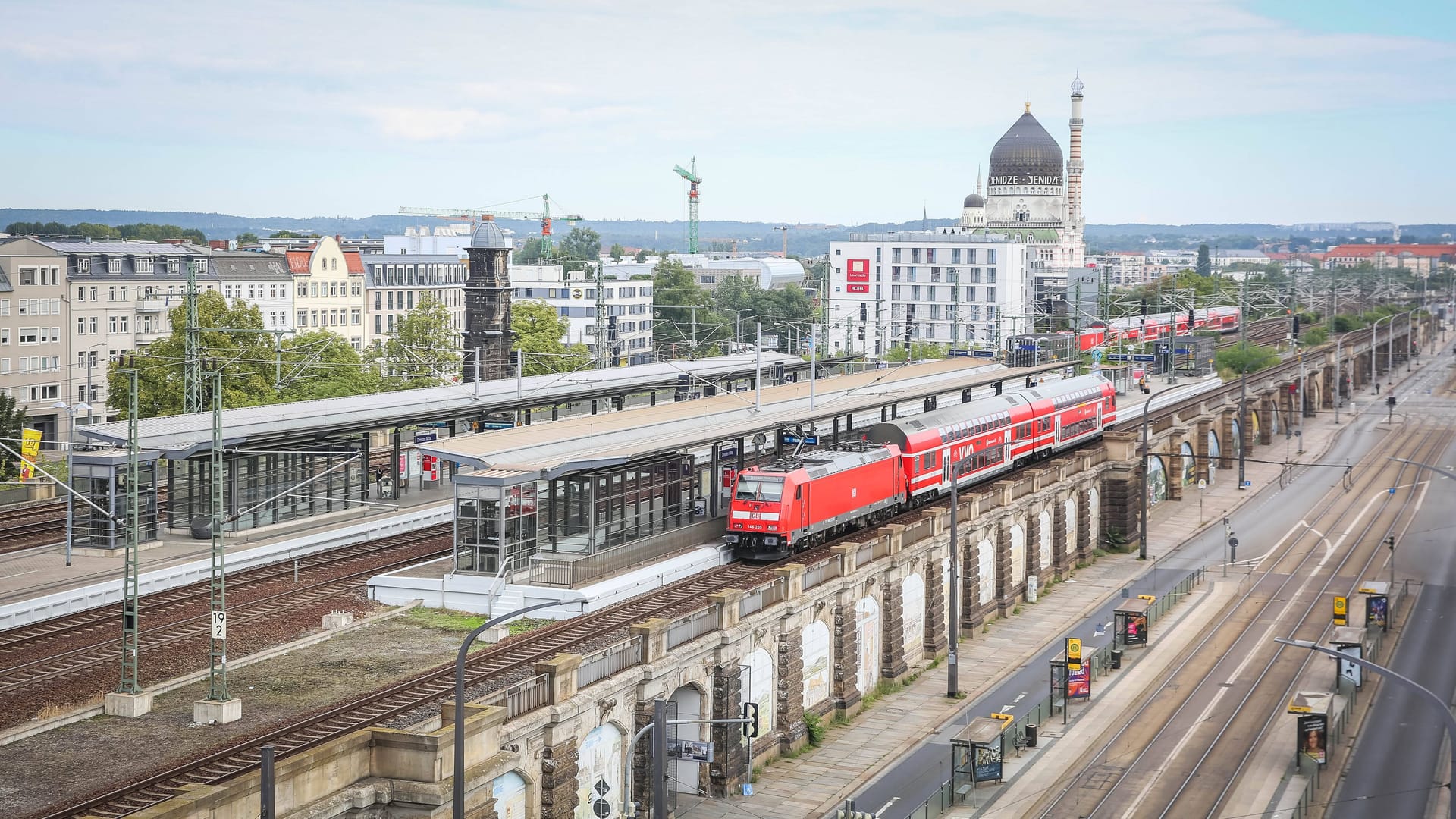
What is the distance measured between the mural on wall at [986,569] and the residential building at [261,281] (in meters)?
76.9

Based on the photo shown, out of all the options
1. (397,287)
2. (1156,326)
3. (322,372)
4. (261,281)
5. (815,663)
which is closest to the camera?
(815,663)

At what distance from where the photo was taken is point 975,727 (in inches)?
1726

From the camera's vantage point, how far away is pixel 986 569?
63.9 metres

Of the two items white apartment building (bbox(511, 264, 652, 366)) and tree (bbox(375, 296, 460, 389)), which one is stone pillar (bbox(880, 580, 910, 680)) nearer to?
tree (bbox(375, 296, 460, 389))

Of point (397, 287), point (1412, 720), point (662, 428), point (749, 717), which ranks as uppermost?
point (397, 287)

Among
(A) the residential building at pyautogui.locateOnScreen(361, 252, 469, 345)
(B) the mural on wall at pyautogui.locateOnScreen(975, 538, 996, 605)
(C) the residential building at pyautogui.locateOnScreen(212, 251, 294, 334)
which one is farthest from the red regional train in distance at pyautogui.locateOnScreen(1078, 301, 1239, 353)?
(B) the mural on wall at pyautogui.locateOnScreen(975, 538, 996, 605)

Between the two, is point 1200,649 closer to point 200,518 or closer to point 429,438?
point 429,438

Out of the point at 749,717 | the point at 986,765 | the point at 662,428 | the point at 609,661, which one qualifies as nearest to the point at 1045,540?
the point at 662,428

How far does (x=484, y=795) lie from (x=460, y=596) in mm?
15615

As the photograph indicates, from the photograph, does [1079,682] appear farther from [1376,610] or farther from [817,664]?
[1376,610]

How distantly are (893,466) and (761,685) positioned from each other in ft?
60.3

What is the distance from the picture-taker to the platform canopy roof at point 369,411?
170 ft

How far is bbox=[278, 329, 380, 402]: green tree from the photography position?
278 ft

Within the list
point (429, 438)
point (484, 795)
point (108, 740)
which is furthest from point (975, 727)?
point (429, 438)
